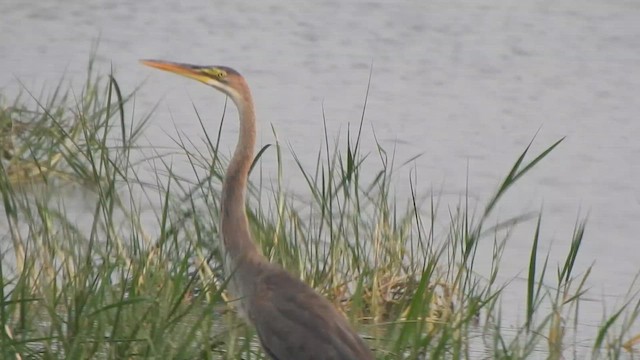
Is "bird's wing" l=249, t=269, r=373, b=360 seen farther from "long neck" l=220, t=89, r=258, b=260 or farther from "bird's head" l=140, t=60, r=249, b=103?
"bird's head" l=140, t=60, r=249, b=103

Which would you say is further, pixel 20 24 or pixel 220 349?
pixel 20 24

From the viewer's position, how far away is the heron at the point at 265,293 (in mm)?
4125

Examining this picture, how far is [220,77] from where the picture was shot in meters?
4.70

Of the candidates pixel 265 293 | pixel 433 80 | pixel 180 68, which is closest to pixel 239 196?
pixel 265 293

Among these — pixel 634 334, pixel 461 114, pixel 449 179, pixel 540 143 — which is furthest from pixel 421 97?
pixel 634 334

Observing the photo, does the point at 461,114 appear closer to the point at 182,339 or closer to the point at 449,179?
the point at 449,179

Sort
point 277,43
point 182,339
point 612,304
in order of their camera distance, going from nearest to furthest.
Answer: point 182,339 < point 612,304 < point 277,43

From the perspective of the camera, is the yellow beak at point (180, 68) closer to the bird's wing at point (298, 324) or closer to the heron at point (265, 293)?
the heron at point (265, 293)

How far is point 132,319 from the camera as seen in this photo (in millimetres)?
4016

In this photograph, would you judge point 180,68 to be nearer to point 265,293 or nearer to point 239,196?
point 239,196

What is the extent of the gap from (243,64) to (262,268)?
22.7 ft

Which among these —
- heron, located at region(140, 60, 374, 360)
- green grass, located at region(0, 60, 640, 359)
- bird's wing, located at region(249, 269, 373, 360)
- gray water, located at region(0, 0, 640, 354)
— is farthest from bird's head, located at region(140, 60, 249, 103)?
gray water, located at region(0, 0, 640, 354)

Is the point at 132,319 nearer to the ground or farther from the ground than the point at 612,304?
farther from the ground

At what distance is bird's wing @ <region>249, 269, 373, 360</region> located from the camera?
161 inches
